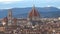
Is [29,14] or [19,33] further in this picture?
[29,14]

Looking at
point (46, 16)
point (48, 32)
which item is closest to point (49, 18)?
point (46, 16)

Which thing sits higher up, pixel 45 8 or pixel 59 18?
pixel 45 8

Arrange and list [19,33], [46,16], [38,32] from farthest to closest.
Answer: [46,16]
[38,32]
[19,33]

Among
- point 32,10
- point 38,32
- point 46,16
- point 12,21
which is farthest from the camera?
point 32,10

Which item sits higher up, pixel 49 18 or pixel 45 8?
pixel 45 8

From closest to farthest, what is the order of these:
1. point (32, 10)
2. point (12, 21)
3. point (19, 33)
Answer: point (19, 33) → point (12, 21) → point (32, 10)

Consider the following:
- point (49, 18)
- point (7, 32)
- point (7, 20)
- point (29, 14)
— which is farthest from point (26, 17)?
point (7, 32)

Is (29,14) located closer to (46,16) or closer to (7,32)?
(46,16)

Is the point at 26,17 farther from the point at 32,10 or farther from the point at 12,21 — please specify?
the point at 12,21

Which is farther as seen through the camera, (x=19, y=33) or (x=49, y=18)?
(x=49, y=18)
